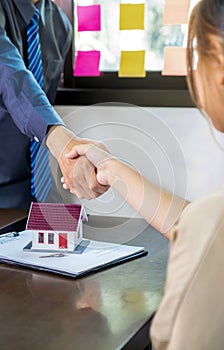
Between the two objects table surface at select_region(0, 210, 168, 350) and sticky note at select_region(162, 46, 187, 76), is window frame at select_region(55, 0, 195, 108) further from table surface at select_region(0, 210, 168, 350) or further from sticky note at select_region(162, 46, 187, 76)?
table surface at select_region(0, 210, 168, 350)

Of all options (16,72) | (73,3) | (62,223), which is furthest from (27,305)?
(73,3)

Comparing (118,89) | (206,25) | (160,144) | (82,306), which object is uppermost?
(206,25)

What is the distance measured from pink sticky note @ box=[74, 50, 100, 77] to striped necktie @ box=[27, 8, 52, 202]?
303 mm

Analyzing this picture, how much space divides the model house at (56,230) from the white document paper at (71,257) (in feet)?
0.09

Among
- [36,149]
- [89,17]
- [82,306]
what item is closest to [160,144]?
[36,149]

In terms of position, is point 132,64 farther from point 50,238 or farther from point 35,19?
point 50,238

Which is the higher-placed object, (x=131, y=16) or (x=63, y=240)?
(x=131, y=16)

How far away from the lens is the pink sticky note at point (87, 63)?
232 centimetres

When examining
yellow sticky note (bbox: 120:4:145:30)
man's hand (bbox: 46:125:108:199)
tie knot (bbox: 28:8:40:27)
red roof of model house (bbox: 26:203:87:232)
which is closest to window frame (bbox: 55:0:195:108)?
yellow sticky note (bbox: 120:4:145:30)

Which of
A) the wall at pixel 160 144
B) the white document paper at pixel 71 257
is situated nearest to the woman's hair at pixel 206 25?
the white document paper at pixel 71 257

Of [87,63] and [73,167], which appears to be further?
[87,63]

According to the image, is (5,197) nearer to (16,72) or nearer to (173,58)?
(16,72)

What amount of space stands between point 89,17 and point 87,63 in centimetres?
17

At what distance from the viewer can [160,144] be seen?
2.16 metres
